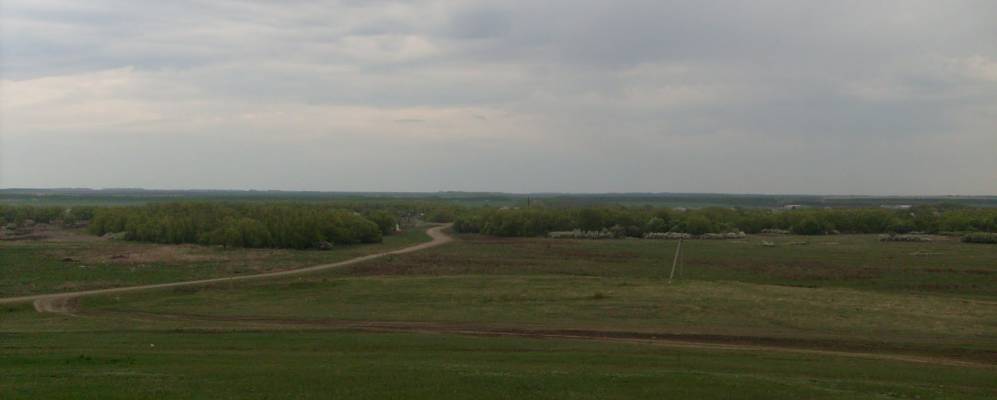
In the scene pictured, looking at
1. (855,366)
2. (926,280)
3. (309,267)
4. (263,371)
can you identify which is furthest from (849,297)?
(309,267)

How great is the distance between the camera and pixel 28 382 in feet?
57.1

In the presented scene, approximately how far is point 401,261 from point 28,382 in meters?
50.1

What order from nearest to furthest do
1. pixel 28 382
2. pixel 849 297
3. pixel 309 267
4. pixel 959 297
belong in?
1. pixel 28 382
2. pixel 849 297
3. pixel 959 297
4. pixel 309 267

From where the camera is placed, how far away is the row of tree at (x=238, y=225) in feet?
292

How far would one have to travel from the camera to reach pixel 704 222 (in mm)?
123500

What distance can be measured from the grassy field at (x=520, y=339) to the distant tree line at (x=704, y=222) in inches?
2597

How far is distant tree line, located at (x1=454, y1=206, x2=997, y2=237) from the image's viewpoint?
122438 millimetres

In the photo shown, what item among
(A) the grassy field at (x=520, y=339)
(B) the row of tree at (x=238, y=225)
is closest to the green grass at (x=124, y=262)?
(B) the row of tree at (x=238, y=225)

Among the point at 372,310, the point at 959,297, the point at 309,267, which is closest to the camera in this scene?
the point at 372,310

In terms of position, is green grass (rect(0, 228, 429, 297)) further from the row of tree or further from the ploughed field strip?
the ploughed field strip

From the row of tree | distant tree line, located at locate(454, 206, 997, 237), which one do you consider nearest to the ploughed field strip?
the row of tree

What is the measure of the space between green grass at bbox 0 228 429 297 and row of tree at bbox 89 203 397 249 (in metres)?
4.47

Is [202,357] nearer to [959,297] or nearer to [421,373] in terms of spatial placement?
[421,373]

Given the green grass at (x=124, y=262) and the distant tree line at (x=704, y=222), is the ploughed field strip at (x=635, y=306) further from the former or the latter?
the distant tree line at (x=704, y=222)
